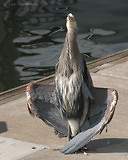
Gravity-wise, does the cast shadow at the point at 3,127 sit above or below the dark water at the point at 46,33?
above

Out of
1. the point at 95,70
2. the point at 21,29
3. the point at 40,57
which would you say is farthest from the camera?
the point at 21,29

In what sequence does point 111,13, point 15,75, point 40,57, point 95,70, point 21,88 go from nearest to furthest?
point 21,88 → point 95,70 → point 15,75 → point 40,57 → point 111,13

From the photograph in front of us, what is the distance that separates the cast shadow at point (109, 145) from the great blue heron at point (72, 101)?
1.25 ft

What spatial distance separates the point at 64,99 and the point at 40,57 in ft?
18.4

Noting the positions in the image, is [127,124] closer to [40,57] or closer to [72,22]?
[72,22]

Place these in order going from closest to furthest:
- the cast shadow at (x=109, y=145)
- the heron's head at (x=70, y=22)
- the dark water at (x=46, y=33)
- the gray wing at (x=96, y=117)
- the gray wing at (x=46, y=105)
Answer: the heron's head at (x=70, y=22) → the gray wing at (x=96, y=117) → the gray wing at (x=46, y=105) → the cast shadow at (x=109, y=145) → the dark water at (x=46, y=33)

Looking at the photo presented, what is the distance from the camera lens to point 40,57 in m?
12.7

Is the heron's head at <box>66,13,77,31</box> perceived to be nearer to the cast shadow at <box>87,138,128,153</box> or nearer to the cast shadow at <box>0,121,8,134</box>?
the cast shadow at <box>87,138,128,153</box>

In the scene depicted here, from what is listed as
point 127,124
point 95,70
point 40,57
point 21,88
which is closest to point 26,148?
point 127,124

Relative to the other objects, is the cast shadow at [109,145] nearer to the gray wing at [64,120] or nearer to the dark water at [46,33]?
the gray wing at [64,120]

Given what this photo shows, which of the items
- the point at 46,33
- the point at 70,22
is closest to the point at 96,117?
the point at 70,22

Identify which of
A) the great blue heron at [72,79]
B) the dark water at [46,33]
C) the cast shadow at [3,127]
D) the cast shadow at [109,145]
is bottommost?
the dark water at [46,33]

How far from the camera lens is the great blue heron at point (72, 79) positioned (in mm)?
7016

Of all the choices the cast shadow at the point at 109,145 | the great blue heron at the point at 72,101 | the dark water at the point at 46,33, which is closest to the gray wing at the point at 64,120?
the great blue heron at the point at 72,101
